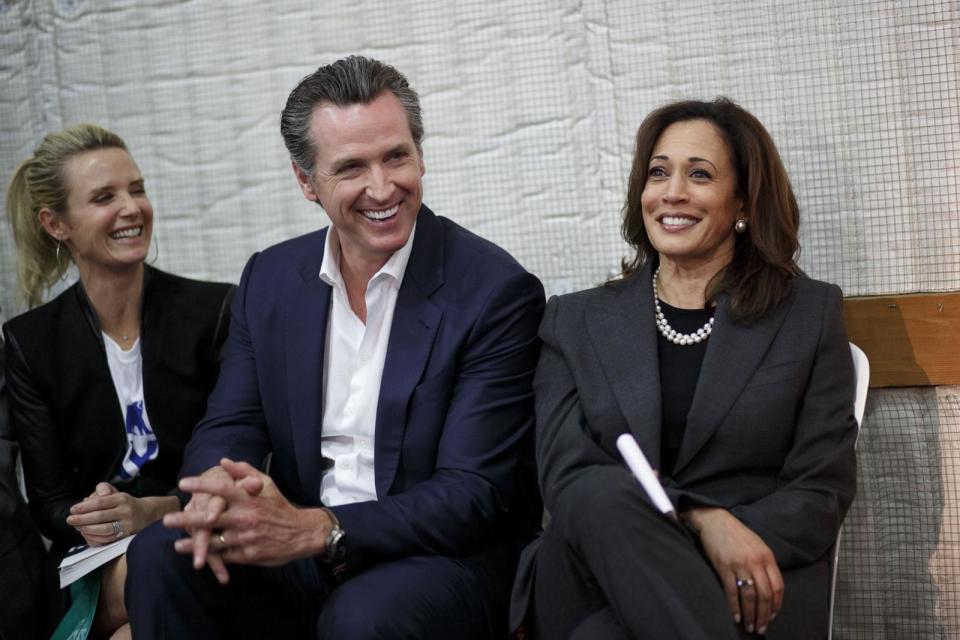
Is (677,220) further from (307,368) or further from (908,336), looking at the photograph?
(307,368)

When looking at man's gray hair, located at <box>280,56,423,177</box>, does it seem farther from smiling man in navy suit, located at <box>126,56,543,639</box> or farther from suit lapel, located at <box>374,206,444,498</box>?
suit lapel, located at <box>374,206,444,498</box>

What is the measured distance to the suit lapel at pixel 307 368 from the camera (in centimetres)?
255

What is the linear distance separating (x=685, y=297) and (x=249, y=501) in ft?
3.54

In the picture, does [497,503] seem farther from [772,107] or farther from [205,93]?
[205,93]

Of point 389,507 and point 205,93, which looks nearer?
point 389,507

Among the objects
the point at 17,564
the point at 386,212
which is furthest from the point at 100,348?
the point at 386,212

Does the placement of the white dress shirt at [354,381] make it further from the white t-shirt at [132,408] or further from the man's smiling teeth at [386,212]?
the white t-shirt at [132,408]

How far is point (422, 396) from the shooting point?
2.47m

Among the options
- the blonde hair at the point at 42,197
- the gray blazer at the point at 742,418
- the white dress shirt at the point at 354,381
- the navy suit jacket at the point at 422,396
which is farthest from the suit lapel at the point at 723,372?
the blonde hair at the point at 42,197

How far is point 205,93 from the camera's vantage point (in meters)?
3.55

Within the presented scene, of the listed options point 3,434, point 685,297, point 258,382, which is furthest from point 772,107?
point 3,434

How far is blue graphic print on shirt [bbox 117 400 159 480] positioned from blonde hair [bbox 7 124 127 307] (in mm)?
491

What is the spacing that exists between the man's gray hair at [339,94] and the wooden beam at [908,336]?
3.98ft

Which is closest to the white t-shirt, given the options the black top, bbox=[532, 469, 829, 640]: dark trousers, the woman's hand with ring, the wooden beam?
bbox=[532, 469, 829, 640]: dark trousers
